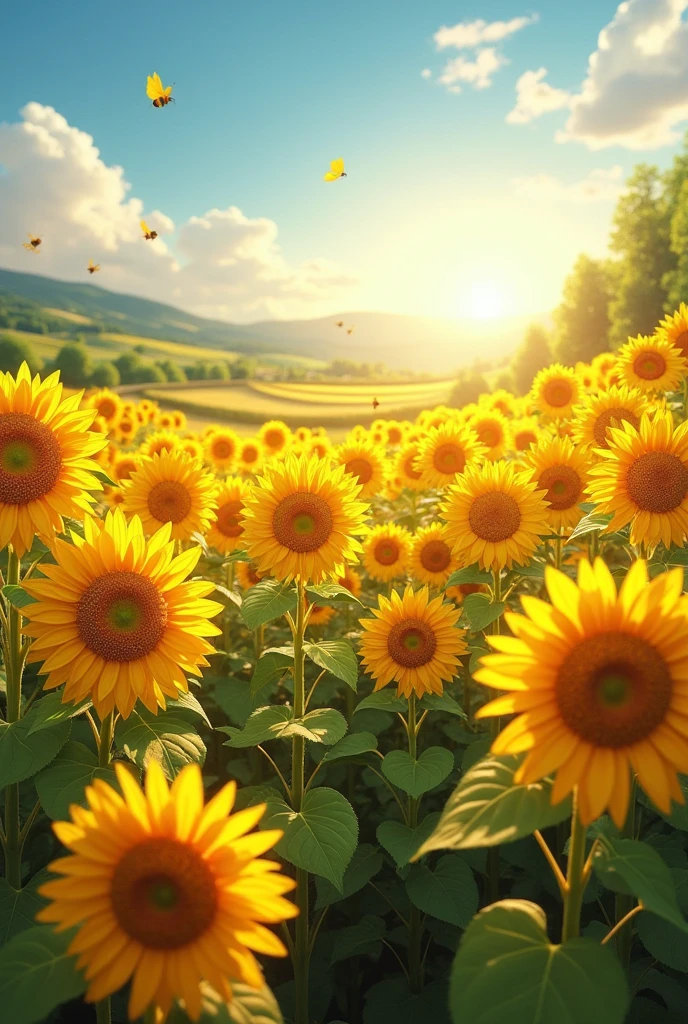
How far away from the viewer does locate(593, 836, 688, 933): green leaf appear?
1.88 m

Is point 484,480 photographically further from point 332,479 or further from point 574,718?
point 574,718

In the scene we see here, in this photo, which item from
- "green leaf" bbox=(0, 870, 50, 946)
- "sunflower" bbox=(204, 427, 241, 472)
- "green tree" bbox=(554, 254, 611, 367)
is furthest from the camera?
"green tree" bbox=(554, 254, 611, 367)

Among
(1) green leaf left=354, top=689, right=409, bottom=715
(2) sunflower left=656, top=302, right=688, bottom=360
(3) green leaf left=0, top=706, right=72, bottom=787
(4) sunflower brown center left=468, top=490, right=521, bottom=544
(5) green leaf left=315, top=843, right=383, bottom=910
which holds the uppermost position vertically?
(2) sunflower left=656, top=302, right=688, bottom=360

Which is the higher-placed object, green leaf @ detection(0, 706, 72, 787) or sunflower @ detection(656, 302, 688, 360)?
sunflower @ detection(656, 302, 688, 360)

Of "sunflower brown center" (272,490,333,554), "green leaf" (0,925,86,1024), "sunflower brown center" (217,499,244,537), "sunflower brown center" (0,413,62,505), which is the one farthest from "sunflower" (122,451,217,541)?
"green leaf" (0,925,86,1024)

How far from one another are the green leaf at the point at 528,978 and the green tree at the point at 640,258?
43862 mm

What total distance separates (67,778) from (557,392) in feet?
28.9

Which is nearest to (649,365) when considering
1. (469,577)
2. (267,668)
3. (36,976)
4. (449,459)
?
(449,459)

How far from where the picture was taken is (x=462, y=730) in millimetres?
5590

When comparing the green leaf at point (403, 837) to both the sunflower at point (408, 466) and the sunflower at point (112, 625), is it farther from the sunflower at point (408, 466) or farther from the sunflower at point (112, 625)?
the sunflower at point (408, 466)

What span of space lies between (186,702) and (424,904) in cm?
195

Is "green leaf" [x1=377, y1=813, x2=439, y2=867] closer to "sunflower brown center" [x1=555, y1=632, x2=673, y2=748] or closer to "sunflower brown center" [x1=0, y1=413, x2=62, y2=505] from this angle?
"sunflower brown center" [x1=555, y1=632, x2=673, y2=748]

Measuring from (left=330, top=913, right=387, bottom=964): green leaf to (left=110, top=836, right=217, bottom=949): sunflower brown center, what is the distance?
2.85m

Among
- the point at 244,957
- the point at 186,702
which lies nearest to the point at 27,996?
the point at 244,957
